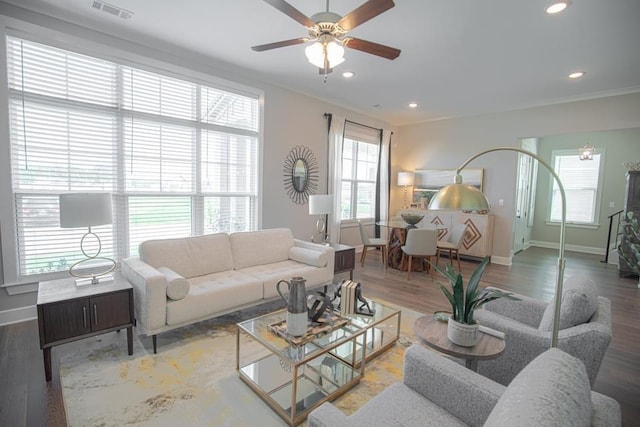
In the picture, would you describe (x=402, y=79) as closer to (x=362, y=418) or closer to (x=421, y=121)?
(x=421, y=121)

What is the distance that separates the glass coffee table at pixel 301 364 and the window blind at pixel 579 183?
716 cm

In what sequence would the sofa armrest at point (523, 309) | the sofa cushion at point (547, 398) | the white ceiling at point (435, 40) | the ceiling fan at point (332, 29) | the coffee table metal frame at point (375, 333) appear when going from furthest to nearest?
the white ceiling at point (435, 40), the coffee table metal frame at point (375, 333), the sofa armrest at point (523, 309), the ceiling fan at point (332, 29), the sofa cushion at point (547, 398)

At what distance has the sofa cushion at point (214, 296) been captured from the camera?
2598mm

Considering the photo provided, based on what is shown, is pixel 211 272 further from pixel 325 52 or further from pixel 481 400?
pixel 481 400

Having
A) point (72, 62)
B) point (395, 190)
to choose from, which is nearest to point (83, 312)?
point (72, 62)

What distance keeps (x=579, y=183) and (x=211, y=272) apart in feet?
27.2

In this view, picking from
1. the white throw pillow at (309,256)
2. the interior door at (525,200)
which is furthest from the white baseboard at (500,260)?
the white throw pillow at (309,256)

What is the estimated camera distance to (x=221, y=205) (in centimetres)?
434

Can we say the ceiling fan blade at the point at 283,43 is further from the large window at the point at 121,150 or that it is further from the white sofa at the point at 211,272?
the white sofa at the point at 211,272

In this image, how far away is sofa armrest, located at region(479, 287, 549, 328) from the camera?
91.5 inches

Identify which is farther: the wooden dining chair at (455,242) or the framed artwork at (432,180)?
the framed artwork at (432,180)

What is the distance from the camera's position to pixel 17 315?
2.96 metres

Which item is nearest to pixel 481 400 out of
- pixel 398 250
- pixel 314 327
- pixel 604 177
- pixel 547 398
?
pixel 547 398

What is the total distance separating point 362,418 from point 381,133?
6.10 meters
